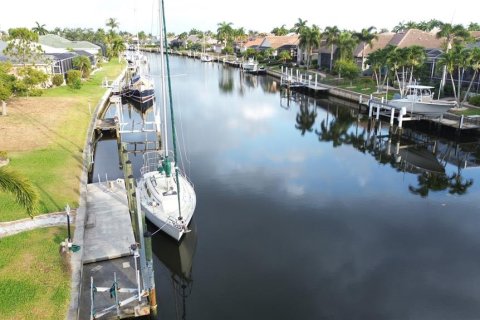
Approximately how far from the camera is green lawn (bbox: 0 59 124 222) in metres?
18.5

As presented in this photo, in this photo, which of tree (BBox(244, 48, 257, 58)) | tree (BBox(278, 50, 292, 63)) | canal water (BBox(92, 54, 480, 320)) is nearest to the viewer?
canal water (BBox(92, 54, 480, 320))

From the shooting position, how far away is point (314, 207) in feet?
74.2

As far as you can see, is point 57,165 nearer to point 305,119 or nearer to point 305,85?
point 305,119

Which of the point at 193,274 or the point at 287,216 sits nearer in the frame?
the point at 193,274

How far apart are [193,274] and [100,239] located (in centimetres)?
418

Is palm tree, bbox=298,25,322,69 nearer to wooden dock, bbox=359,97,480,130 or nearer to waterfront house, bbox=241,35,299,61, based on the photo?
waterfront house, bbox=241,35,299,61

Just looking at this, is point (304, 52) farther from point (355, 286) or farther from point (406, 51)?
point (355, 286)

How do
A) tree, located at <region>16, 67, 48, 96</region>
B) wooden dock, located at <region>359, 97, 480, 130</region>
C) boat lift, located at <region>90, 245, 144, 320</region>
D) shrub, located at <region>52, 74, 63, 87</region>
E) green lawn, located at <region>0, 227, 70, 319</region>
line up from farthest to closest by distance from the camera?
shrub, located at <region>52, 74, 63, 87</region>
tree, located at <region>16, 67, 48, 96</region>
wooden dock, located at <region>359, 97, 480, 130</region>
boat lift, located at <region>90, 245, 144, 320</region>
green lawn, located at <region>0, 227, 70, 319</region>

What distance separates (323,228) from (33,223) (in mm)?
13371

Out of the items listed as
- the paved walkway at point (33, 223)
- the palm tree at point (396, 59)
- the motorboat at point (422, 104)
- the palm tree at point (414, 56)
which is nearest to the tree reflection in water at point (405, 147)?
the motorboat at point (422, 104)

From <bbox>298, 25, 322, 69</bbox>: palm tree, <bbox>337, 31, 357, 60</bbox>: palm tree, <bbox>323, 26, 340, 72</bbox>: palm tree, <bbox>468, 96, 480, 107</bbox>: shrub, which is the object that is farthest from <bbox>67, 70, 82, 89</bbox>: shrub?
<bbox>298, 25, 322, 69</bbox>: palm tree

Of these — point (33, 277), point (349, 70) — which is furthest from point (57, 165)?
point (349, 70)

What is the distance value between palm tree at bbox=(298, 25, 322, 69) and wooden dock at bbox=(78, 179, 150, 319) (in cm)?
7135

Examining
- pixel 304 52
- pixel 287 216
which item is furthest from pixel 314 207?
pixel 304 52
